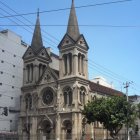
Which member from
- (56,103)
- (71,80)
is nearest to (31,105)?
(56,103)

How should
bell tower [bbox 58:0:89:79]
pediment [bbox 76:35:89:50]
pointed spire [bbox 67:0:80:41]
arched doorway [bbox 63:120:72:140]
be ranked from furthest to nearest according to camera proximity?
pointed spire [bbox 67:0:80:41] < pediment [bbox 76:35:89:50] < bell tower [bbox 58:0:89:79] < arched doorway [bbox 63:120:72:140]

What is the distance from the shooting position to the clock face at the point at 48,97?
6415 cm

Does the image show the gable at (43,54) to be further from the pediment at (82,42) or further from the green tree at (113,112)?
the green tree at (113,112)

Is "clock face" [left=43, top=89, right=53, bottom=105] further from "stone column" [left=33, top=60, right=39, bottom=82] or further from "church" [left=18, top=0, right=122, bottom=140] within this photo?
"stone column" [left=33, top=60, right=39, bottom=82]

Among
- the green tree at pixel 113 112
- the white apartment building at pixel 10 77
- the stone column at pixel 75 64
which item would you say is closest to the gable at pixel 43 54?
the white apartment building at pixel 10 77

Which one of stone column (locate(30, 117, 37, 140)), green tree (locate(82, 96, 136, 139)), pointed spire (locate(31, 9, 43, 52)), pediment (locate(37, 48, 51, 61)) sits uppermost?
pointed spire (locate(31, 9, 43, 52))

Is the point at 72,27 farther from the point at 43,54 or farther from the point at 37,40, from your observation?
the point at 37,40

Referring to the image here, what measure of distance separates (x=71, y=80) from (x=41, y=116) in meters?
9.48

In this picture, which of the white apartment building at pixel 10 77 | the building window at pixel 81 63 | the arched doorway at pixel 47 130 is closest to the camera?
the arched doorway at pixel 47 130

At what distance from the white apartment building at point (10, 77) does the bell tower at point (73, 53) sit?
16.2m

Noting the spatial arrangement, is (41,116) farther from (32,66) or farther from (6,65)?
(6,65)

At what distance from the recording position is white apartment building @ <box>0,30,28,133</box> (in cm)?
7236

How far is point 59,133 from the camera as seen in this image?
59531 millimetres

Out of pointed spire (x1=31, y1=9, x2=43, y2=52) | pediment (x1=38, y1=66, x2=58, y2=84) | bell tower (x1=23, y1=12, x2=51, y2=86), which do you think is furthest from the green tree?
pointed spire (x1=31, y1=9, x2=43, y2=52)
